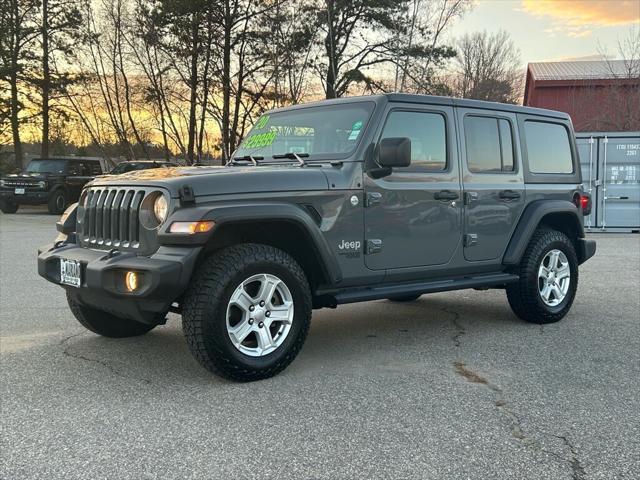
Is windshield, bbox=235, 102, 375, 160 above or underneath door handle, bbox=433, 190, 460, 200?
above

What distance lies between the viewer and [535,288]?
5.54 m

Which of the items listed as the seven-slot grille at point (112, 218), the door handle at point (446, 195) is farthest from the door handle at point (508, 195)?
the seven-slot grille at point (112, 218)

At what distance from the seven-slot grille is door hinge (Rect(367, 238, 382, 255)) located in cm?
159

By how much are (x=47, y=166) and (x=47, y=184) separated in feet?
2.39

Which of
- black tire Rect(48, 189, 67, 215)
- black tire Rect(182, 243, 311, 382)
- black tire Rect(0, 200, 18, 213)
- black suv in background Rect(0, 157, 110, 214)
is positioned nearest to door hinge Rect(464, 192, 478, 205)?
black tire Rect(182, 243, 311, 382)

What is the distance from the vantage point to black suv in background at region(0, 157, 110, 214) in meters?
20.0

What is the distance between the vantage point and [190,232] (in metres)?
3.65

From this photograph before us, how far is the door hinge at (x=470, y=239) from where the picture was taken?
5.12 m

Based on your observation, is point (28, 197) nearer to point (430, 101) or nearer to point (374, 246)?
point (430, 101)

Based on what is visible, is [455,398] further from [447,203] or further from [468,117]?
[468,117]

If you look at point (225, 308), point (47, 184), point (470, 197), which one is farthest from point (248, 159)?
point (47, 184)

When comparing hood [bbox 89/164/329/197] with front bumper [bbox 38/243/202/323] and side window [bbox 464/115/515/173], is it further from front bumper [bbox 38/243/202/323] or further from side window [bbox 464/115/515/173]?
side window [bbox 464/115/515/173]

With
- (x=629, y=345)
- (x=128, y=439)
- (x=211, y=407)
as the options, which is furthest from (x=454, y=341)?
(x=128, y=439)

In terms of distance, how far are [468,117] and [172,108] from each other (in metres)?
23.6
